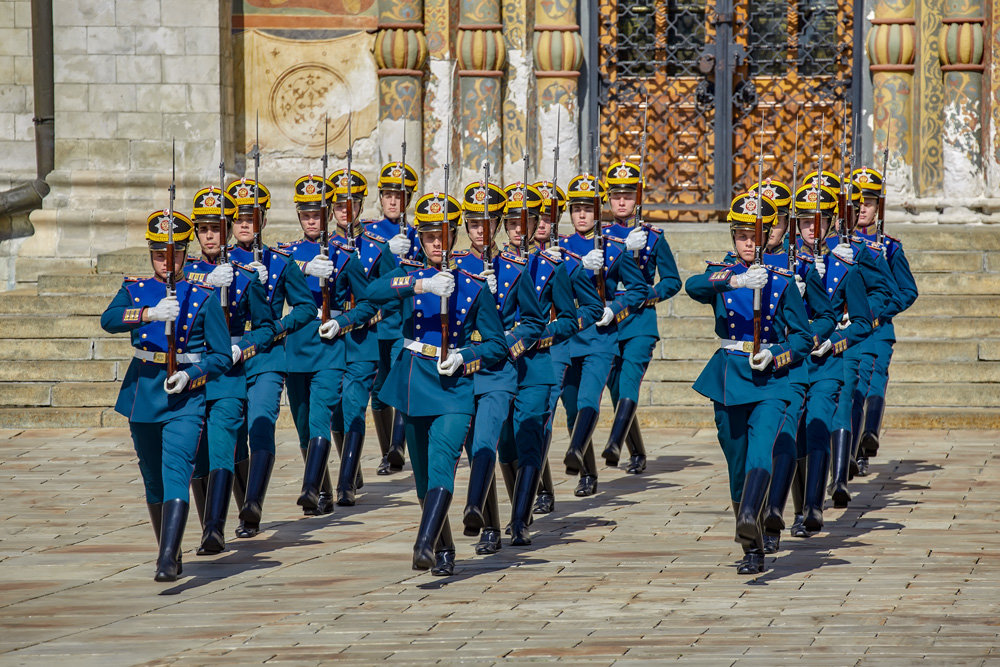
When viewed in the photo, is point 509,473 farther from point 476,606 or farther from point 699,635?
point 699,635

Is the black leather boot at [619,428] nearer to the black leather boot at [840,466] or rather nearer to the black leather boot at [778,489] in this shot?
the black leather boot at [840,466]

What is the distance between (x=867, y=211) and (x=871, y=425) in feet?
4.39

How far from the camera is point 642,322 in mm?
10859

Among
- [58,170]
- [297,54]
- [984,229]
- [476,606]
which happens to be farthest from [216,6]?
[476,606]

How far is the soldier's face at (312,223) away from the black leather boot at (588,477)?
2.07 metres

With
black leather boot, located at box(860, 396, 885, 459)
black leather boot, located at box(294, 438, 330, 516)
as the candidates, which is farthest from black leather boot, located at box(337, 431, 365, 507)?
black leather boot, located at box(860, 396, 885, 459)

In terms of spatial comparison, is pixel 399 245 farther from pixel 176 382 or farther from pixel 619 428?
pixel 176 382

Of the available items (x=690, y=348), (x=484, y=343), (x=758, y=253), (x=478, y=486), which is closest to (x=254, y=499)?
(x=478, y=486)

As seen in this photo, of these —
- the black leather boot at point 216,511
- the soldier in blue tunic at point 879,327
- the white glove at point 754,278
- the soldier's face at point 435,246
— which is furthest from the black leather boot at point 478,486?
the soldier in blue tunic at point 879,327

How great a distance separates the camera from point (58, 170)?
1616 centimetres

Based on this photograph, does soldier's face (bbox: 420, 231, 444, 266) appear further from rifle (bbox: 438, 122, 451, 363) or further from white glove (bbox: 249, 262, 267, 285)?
white glove (bbox: 249, 262, 267, 285)

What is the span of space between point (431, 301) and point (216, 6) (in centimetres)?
867

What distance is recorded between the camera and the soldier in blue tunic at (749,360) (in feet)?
26.0

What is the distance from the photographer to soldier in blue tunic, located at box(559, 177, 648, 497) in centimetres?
1020
